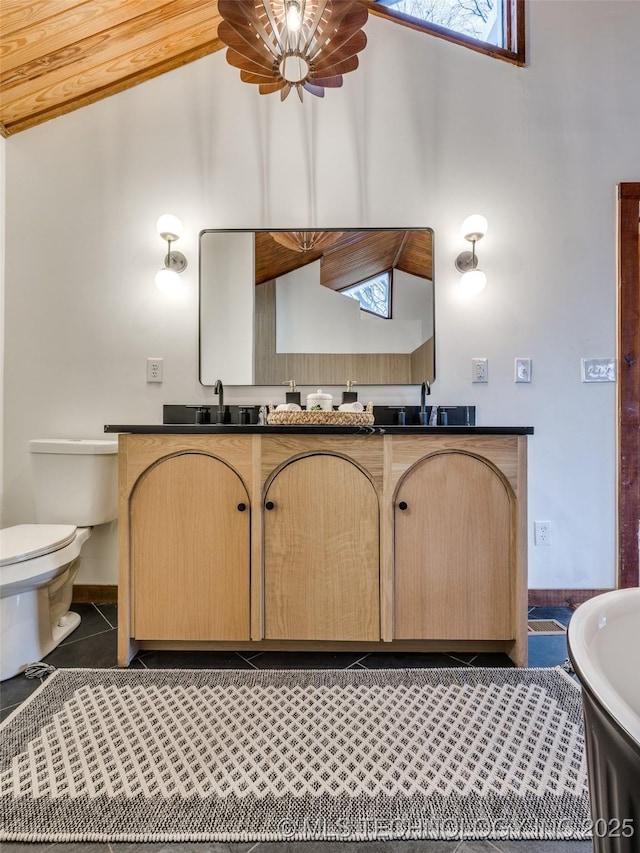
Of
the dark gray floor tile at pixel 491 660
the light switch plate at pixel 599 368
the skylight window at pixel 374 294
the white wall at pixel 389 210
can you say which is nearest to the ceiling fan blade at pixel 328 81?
the white wall at pixel 389 210

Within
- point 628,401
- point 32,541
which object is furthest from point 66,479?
point 628,401

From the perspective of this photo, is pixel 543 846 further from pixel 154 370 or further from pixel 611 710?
pixel 154 370

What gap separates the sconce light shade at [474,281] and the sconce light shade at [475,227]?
167 millimetres

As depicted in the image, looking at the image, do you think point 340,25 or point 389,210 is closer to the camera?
point 340,25

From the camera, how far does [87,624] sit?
5.83 ft

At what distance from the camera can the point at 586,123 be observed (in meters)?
1.98

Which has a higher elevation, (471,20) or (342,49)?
(471,20)

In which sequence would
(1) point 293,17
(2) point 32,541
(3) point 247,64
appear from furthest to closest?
(2) point 32,541, (3) point 247,64, (1) point 293,17

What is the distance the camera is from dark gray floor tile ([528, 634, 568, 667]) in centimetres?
148

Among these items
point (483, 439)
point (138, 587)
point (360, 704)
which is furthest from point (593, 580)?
point (138, 587)

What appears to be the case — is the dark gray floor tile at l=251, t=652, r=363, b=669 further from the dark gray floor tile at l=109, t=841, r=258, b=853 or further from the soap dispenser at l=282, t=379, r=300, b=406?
the soap dispenser at l=282, t=379, r=300, b=406

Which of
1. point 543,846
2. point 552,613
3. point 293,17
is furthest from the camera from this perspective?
point 552,613

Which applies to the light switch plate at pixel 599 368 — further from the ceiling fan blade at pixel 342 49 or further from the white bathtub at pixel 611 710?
the ceiling fan blade at pixel 342 49

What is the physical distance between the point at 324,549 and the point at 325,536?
5 cm
